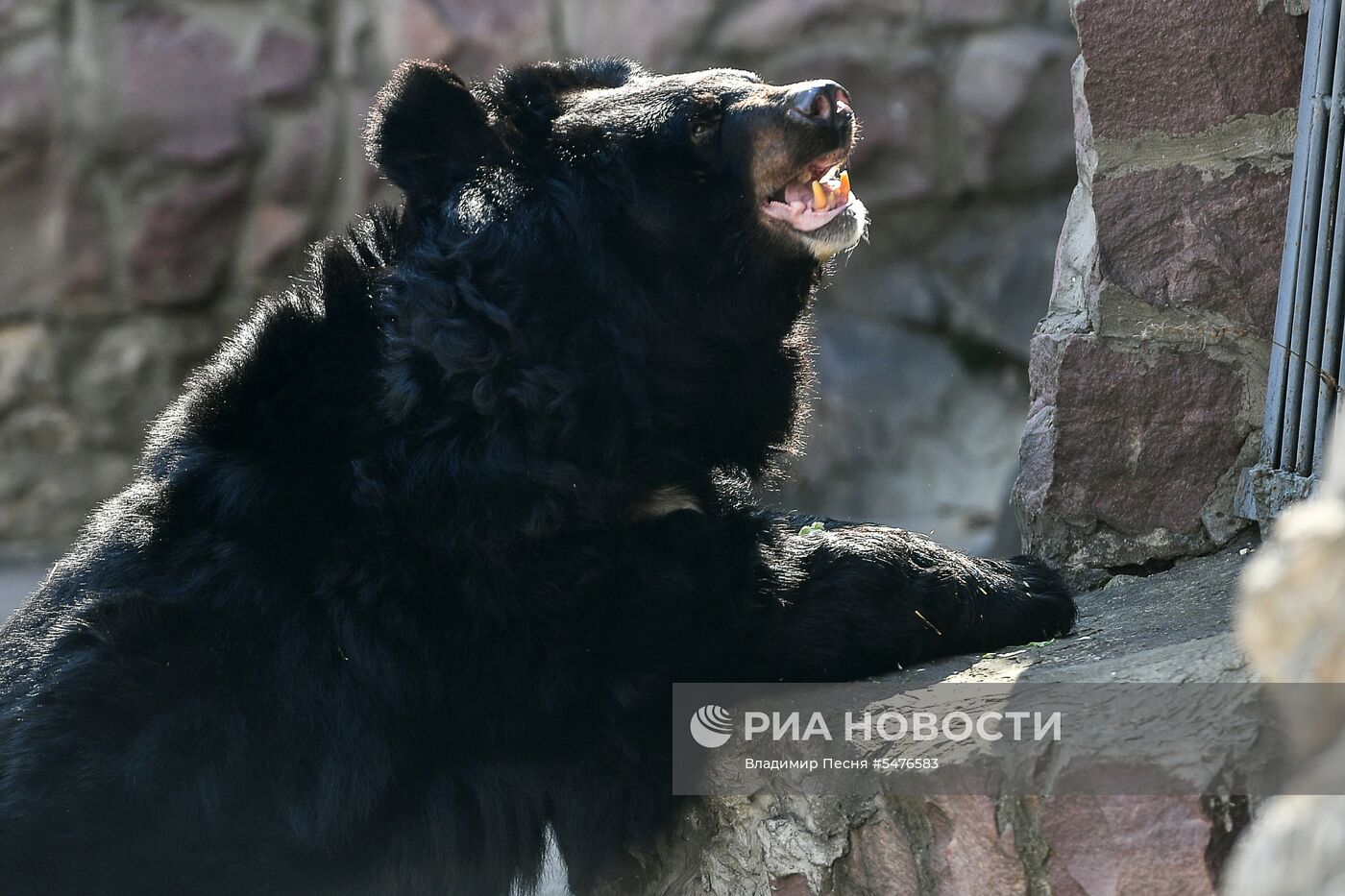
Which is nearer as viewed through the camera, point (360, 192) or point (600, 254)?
point (600, 254)

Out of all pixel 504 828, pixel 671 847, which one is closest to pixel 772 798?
pixel 671 847

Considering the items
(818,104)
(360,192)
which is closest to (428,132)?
(818,104)

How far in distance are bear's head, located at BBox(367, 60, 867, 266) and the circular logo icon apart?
770mm

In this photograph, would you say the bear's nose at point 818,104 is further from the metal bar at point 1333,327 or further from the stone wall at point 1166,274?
the metal bar at point 1333,327

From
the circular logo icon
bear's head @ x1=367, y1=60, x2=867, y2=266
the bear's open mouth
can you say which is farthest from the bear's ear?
the circular logo icon

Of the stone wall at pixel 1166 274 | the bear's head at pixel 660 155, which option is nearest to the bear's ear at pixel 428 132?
the bear's head at pixel 660 155

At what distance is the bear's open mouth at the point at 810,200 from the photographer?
2.47 metres

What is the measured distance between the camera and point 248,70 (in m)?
5.46

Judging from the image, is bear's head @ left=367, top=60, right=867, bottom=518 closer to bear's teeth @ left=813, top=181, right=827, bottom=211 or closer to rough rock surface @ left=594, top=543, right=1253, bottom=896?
bear's teeth @ left=813, top=181, right=827, bottom=211

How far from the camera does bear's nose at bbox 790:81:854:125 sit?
93.4 inches

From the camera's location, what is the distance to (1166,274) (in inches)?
103

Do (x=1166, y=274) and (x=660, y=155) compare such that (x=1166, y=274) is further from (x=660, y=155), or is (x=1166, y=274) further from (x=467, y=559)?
(x=467, y=559)

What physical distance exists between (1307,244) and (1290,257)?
4 cm

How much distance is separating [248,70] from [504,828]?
3961 millimetres
